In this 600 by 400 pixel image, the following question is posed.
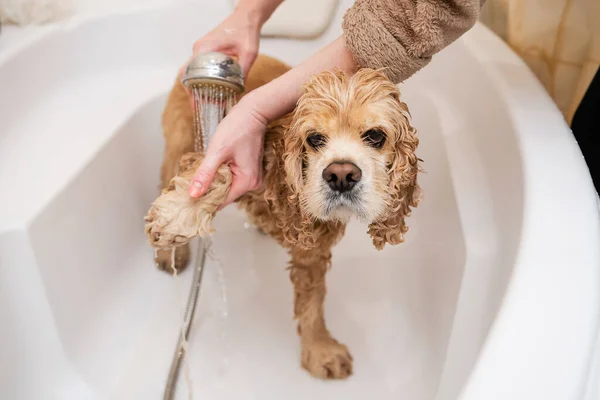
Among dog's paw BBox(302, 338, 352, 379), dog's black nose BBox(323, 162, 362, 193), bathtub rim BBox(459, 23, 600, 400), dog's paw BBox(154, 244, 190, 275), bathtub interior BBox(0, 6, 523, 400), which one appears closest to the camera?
bathtub rim BBox(459, 23, 600, 400)

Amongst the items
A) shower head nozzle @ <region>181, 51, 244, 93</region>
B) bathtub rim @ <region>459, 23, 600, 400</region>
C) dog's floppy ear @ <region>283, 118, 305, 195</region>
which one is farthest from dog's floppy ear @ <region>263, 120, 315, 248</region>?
bathtub rim @ <region>459, 23, 600, 400</region>

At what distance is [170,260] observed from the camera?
Result: 4.67ft

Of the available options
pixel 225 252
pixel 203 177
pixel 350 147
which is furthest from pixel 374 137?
pixel 225 252

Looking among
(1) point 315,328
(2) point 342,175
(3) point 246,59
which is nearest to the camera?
(2) point 342,175

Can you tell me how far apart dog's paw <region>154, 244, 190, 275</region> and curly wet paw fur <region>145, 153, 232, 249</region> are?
595mm

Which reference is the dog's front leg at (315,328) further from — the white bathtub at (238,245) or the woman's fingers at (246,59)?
the woman's fingers at (246,59)

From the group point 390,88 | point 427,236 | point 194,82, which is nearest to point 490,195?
point 427,236

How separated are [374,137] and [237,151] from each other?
0.23m

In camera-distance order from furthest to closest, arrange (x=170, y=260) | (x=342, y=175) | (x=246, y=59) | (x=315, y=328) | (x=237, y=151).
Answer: (x=170, y=260) < (x=315, y=328) < (x=246, y=59) < (x=237, y=151) < (x=342, y=175)

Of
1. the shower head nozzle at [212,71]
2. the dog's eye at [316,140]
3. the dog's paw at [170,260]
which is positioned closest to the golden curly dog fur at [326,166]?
the dog's eye at [316,140]

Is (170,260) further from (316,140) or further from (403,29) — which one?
(403,29)

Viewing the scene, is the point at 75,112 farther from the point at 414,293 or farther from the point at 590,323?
the point at 590,323

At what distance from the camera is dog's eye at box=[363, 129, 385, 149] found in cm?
77

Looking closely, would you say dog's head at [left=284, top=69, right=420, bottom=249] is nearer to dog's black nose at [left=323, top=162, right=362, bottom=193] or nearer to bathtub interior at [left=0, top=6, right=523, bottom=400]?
dog's black nose at [left=323, top=162, right=362, bottom=193]
